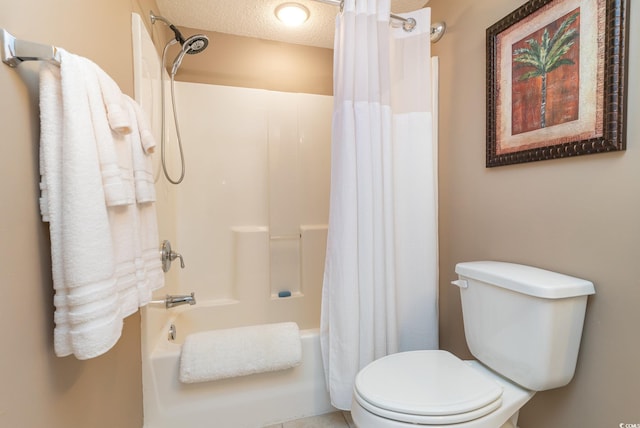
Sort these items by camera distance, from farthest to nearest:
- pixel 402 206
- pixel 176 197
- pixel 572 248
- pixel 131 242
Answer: pixel 176 197 → pixel 402 206 → pixel 572 248 → pixel 131 242

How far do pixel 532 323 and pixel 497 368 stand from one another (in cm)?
24

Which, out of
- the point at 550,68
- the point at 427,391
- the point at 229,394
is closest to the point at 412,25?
the point at 550,68

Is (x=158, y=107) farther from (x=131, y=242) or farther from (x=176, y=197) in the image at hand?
(x=131, y=242)

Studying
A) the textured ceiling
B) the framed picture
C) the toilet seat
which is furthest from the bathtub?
the textured ceiling

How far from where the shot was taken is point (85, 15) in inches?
35.3

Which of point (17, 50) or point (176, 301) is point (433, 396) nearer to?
point (176, 301)

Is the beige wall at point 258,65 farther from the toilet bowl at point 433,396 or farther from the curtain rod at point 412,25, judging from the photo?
the toilet bowl at point 433,396

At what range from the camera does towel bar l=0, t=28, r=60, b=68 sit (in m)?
0.59

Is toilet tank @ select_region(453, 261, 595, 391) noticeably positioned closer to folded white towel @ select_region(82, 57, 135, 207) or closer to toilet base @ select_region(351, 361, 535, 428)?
toilet base @ select_region(351, 361, 535, 428)

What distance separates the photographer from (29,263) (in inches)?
25.9

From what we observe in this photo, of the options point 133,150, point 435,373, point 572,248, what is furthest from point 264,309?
point 572,248

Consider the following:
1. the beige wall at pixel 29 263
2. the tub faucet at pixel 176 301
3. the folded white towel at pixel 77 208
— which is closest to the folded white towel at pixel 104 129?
the folded white towel at pixel 77 208

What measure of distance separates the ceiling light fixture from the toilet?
167 cm

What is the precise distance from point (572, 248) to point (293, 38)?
78.9 inches
